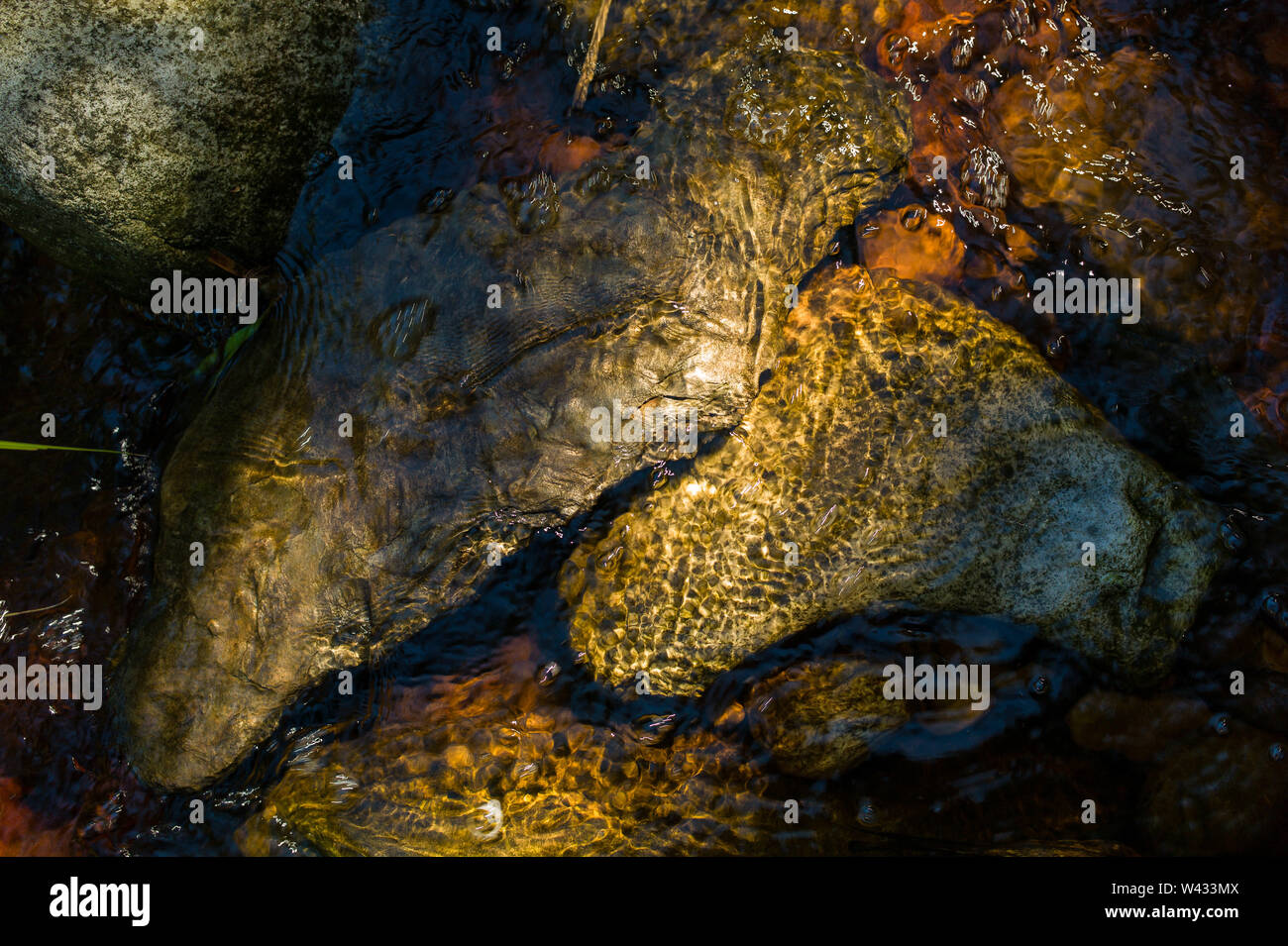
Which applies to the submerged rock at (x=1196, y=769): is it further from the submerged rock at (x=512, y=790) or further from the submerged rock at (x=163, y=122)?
the submerged rock at (x=163, y=122)

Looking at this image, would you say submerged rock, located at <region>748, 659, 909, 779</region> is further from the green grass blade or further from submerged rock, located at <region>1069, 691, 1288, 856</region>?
the green grass blade

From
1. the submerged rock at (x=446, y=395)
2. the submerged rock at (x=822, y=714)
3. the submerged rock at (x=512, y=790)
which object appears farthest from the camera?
the submerged rock at (x=822, y=714)

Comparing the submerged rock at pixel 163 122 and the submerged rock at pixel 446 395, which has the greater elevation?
the submerged rock at pixel 163 122

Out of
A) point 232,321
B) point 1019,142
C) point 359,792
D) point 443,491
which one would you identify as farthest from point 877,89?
point 359,792

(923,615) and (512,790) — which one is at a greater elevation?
(923,615)

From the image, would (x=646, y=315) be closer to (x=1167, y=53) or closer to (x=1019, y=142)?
(x=1019, y=142)

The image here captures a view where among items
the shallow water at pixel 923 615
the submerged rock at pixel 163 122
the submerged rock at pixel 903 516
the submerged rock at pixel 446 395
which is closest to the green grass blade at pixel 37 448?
the shallow water at pixel 923 615

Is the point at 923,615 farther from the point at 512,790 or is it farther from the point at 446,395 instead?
the point at 446,395

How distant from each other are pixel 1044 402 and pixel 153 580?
3.84 meters

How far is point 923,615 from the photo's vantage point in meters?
3.35

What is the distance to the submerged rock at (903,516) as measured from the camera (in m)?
3.15

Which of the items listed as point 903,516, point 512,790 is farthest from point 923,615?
point 512,790

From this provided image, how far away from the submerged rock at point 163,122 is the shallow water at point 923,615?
19 cm

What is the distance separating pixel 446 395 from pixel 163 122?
1.53 metres
